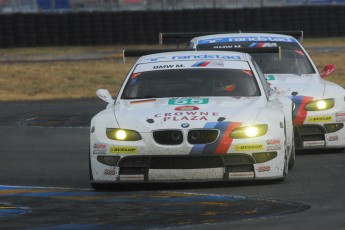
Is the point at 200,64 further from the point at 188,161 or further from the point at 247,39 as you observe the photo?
the point at 247,39

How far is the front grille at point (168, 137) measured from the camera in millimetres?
10148

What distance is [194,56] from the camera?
12.0 meters

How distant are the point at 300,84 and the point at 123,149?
411 cm

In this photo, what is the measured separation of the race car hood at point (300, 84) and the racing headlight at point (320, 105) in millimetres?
73

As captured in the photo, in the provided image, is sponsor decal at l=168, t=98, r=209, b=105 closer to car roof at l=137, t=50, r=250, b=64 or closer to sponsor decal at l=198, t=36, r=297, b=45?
car roof at l=137, t=50, r=250, b=64

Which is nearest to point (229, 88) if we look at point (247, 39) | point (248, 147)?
point (248, 147)

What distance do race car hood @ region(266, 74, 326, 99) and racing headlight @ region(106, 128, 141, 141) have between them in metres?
A: 3.33

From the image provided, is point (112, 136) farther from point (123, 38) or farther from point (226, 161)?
point (123, 38)

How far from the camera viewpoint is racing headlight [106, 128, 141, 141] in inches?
404

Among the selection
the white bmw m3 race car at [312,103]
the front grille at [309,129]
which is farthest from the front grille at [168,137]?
the front grille at [309,129]

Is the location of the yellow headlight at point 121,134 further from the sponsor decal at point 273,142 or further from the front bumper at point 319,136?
the front bumper at point 319,136

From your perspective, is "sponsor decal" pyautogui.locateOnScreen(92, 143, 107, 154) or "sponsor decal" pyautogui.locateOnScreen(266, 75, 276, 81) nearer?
"sponsor decal" pyautogui.locateOnScreen(92, 143, 107, 154)

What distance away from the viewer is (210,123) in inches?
402

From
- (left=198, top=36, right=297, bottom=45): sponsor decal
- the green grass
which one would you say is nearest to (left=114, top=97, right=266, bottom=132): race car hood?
(left=198, top=36, right=297, bottom=45): sponsor decal
